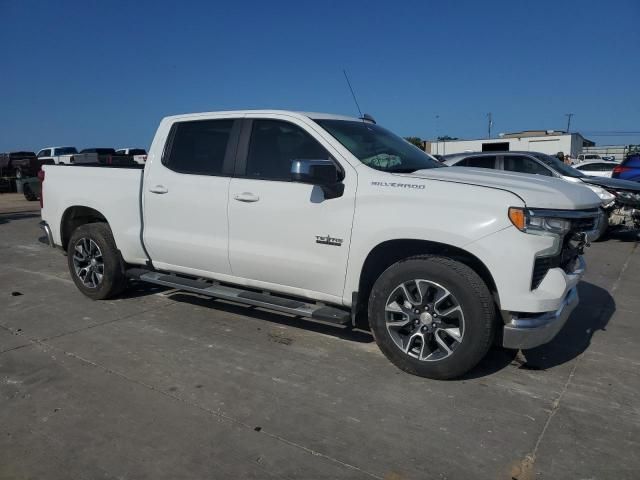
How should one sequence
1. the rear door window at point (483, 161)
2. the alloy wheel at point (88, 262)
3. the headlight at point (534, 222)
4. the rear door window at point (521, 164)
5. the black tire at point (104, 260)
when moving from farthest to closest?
the rear door window at point (483, 161)
the rear door window at point (521, 164)
the alloy wheel at point (88, 262)
the black tire at point (104, 260)
the headlight at point (534, 222)

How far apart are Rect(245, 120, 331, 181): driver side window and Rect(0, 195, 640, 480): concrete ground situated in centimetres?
147

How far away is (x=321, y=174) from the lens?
145 inches

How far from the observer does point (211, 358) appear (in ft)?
13.4

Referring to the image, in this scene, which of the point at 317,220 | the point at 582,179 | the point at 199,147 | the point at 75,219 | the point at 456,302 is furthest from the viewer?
the point at 582,179

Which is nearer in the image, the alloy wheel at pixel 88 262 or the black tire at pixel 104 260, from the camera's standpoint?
the black tire at pixel 104 260

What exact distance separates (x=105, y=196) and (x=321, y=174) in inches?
111

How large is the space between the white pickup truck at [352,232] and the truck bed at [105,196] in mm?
21

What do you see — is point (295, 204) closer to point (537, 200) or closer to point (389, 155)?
point (389, 155)

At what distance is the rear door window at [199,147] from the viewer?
A: 466 centimetres

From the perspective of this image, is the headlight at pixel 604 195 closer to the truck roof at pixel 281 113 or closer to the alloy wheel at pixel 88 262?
the truck roof at pixel 281 113

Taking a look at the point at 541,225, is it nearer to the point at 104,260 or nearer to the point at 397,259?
the point at 397,259

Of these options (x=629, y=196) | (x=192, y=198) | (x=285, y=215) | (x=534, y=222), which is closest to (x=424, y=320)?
(x=534, y=222)

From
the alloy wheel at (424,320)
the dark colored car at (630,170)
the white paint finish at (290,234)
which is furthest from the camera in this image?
the dark colored car at (630,170)

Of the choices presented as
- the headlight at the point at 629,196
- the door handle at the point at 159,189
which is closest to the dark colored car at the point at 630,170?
the headlight at the point at 629,196
